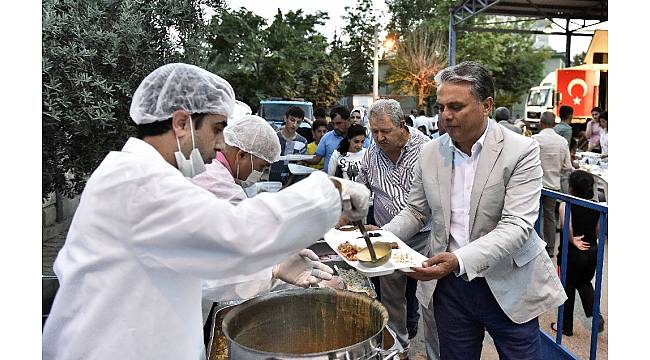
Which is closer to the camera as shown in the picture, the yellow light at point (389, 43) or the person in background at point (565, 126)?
the person in background at point (565, 126)

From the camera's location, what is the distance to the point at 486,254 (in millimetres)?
2174

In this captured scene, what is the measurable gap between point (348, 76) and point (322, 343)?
32390 millimetres

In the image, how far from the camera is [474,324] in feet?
8.20

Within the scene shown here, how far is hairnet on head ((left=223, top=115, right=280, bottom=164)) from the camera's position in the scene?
3.29 metres

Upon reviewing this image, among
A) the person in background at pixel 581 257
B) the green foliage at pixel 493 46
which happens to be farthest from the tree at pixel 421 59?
the person in background at pixel 581 257

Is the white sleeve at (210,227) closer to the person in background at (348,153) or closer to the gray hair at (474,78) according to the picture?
the gray hair at (474,78)

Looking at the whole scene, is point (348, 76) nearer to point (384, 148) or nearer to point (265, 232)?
point (384, 148)

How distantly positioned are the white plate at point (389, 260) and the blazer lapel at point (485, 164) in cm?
35

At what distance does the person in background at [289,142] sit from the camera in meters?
7.47

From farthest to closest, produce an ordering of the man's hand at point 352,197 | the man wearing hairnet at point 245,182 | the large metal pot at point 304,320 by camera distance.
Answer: the man wearing hairnet at point 245,182 → the large metal pot at point 304,320 → the man's hand at point 352,197

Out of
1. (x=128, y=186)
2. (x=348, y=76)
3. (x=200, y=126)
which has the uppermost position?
(x=348, y=76)

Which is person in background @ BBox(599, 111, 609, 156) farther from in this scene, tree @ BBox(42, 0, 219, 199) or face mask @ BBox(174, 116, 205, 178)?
face mask @ BBox(174, 116, 205, 178)

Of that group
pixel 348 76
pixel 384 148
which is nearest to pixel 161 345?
pixel 384 148

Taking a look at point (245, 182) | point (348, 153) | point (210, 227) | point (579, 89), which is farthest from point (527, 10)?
point (210, 227)
